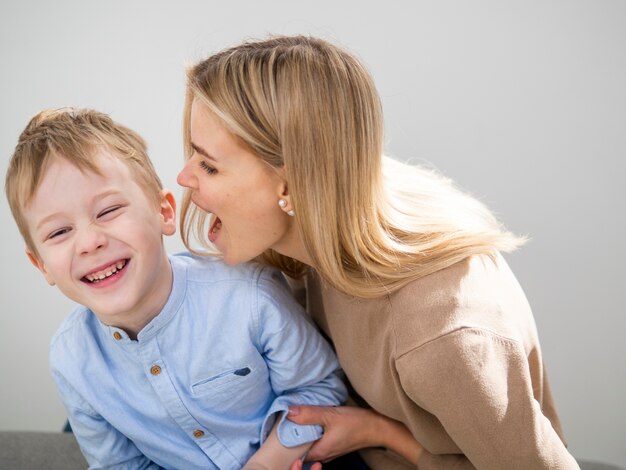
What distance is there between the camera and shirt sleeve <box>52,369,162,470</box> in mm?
Answer: 1523

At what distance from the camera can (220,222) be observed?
61.7 inches

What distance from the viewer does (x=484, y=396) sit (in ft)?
4.38

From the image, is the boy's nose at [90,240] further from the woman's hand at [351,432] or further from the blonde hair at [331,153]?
the woman's hand at [351,432]

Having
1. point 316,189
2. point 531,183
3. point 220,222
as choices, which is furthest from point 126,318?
point 531,183

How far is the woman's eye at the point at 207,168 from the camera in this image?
1.43 meters

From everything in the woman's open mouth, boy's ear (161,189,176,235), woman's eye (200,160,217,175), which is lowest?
the woman's open mouth

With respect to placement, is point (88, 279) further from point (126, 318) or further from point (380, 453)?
point (380, 453)

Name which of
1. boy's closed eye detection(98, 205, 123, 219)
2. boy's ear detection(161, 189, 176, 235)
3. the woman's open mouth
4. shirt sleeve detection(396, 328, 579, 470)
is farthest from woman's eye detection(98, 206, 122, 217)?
shirt sleeve detection(396, 328, 579, 470)

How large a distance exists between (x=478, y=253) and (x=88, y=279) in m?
0.73

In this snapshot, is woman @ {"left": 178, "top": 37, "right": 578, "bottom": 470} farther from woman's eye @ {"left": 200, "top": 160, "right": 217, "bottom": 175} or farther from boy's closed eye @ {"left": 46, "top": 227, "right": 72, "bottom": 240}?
boy's closed eye @ {"left": 46, "top": 227, "right": 72, "bottom": 240}

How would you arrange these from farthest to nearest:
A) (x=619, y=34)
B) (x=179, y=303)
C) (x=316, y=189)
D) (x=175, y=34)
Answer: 1. (x=175, y=34)
2. (x=619, y=34)
3. (x=179, y=303)
4. (x=316, y=189)

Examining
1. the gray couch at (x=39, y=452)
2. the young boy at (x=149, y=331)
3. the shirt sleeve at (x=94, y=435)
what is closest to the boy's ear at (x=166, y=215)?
the young boy at (x=149, y=331)

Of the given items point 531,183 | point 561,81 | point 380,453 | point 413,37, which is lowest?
point 380,453

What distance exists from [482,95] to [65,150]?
105 centimetres
